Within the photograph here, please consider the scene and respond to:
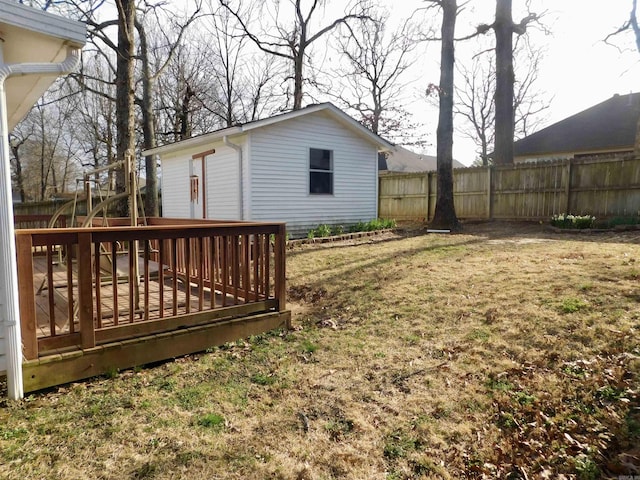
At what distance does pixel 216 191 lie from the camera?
11.3 m

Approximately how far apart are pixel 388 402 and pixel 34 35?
3731mm

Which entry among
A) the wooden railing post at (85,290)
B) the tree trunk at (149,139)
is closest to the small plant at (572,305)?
the wooden railing post at (85,290)

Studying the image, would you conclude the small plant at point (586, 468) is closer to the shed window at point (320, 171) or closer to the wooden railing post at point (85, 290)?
the wooden railing post at point (85, 290)

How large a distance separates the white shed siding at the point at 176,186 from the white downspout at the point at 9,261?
32.6 feet

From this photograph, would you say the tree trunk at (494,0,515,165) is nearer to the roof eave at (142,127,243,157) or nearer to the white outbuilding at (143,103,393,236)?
the white outbuilding at (143,103,393,236)

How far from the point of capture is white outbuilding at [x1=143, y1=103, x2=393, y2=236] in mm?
10180

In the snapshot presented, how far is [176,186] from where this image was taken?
1332 cm

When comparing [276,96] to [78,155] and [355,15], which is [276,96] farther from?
[78,155]

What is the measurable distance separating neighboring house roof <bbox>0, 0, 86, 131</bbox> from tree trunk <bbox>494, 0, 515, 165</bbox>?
15.6 m

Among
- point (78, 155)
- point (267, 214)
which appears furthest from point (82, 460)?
point (78, 155)

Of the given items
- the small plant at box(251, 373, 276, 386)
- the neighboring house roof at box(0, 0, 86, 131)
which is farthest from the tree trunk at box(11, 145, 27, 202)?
the small plant at box(251, 373, 276, 386)

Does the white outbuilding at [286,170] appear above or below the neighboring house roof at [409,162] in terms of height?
below

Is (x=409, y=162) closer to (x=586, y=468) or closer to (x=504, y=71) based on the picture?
(x=504, y=71)

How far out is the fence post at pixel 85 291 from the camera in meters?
3.17
